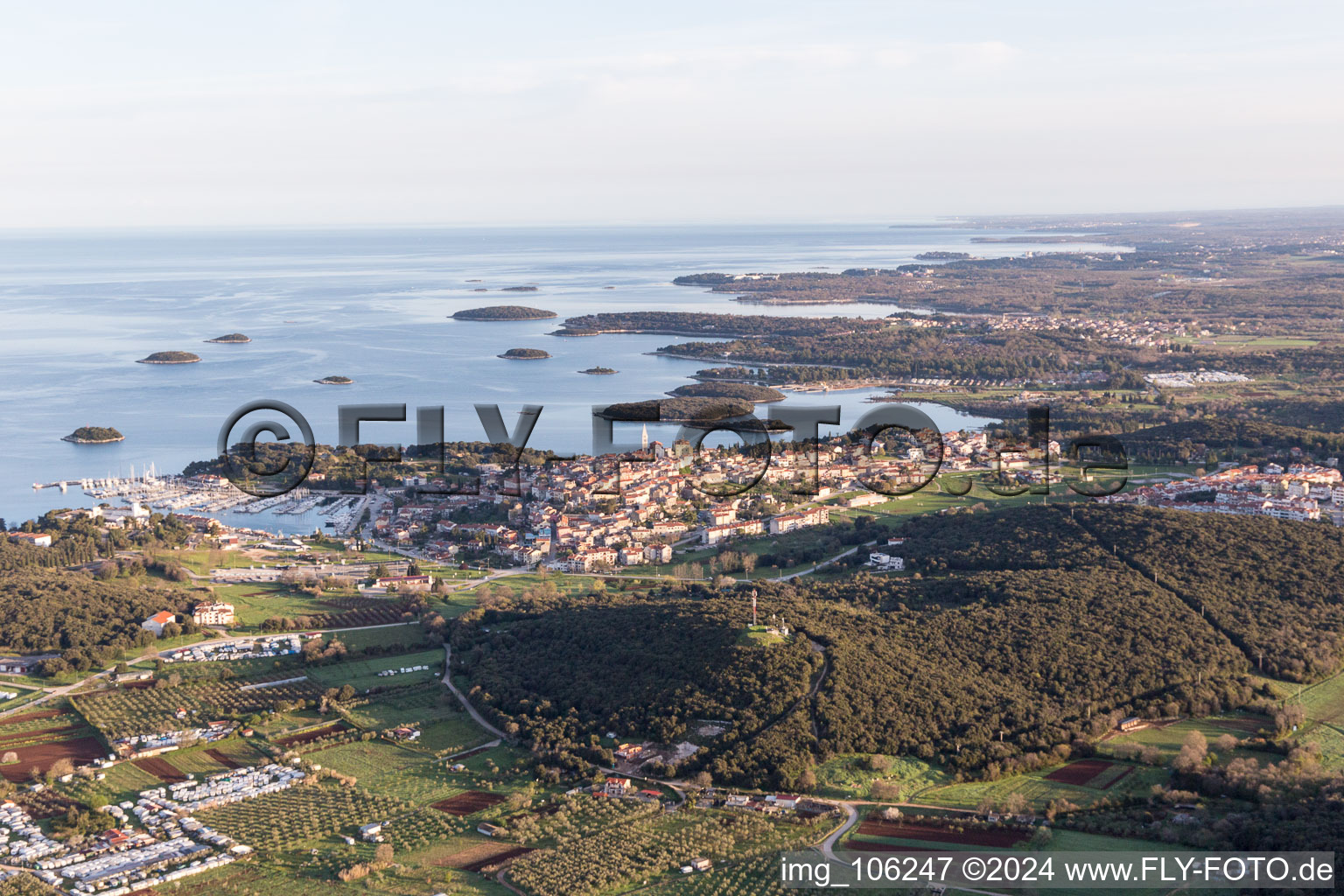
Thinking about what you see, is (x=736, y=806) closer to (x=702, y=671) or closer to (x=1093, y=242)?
(x=702, y=671)

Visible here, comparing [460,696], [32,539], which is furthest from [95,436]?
[460,696]

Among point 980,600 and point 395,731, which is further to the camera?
point 980,600

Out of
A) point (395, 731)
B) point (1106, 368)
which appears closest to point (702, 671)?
point (395, 731)

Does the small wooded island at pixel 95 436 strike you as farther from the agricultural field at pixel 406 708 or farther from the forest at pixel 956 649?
the agricultural field at pixel 406 708

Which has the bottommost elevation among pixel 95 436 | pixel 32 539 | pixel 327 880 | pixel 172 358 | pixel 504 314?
pixel 327 880

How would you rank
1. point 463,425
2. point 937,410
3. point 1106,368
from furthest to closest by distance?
point 1106,368
point 937,410
point 463,425

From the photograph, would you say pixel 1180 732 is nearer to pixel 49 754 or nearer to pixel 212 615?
pixel 49 754
